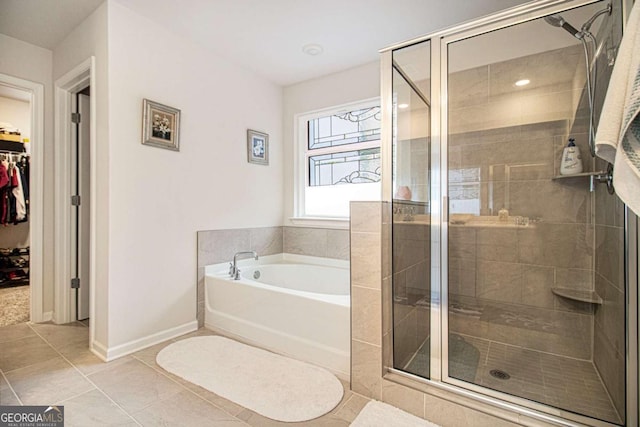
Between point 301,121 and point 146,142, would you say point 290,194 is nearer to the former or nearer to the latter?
point 301,121

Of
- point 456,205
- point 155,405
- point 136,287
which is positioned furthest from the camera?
point 136,287

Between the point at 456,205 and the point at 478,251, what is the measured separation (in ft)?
1.89

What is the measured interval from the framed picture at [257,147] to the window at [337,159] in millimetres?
391

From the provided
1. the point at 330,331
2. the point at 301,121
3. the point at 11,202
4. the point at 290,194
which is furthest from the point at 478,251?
the point at 11,202

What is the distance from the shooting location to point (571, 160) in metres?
1.98

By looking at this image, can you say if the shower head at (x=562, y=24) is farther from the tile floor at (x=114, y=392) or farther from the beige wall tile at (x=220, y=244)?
the beige wall tile at (x=220, y=244)

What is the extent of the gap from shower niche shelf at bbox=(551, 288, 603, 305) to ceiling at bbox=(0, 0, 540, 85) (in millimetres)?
2011

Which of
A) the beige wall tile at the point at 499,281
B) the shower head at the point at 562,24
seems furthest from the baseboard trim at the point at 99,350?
the shower head at the point at 562,24

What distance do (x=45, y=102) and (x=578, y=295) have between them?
14.6ft

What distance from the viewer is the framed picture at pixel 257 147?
3.20m

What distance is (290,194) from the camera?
142 inches

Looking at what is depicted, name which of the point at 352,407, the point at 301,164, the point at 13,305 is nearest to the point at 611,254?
the point at 352,407

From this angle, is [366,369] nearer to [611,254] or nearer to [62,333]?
[611,254]

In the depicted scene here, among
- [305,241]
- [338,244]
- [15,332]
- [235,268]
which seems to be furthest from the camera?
[305,241]
